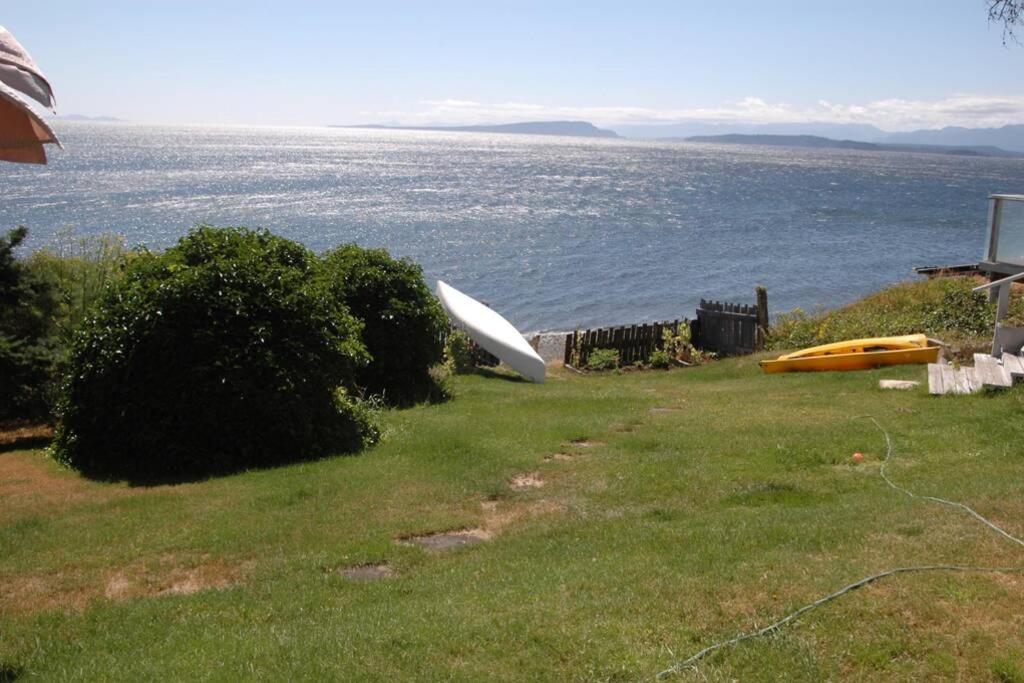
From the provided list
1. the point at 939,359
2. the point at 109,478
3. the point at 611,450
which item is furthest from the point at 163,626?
the point at 939,359

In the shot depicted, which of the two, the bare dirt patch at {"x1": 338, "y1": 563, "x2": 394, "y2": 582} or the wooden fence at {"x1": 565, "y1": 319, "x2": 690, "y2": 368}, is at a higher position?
the bare dirt patch at {"x1": 338, "y1": 563, "x2": 394, "y2": 582}

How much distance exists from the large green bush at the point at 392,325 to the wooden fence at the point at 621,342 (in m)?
7.00

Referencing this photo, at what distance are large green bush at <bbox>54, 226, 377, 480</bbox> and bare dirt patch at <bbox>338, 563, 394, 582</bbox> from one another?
361 centimetres

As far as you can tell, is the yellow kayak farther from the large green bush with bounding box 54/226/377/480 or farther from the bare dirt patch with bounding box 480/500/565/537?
the bare dirt patch with bounding box 480/500/565/537

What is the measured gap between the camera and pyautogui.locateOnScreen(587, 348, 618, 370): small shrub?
2155 cm

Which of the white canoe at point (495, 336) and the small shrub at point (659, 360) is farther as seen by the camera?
the small shrub at point (659, 360)

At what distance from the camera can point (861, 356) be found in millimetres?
15875

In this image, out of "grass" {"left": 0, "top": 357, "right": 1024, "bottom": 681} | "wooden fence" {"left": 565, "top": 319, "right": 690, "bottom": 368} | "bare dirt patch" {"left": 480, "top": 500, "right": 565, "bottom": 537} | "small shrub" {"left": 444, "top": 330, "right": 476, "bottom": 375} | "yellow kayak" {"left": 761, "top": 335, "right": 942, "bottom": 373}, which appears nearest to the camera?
"grass" {"left": 0, "top": 357, "right": 1024, "bottom": 681}

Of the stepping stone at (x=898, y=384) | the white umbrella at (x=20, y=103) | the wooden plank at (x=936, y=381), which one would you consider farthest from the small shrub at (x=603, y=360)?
the white umbrella at (x=20, y=103)

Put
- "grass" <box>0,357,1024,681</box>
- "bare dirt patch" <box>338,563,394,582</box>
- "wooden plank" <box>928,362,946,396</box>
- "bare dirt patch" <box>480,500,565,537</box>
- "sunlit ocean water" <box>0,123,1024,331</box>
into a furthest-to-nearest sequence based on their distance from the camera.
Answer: "sunlit ocean water" <box>0,123,1024,331</box>, "wooden plank" <box>928,362,946,396</box>, "bare dirt patch" <box>480,500,565,537</box>, "bare dirt patch" <box>338,563,394,582</box>, "grass" <box>0,357,1024,681</box>

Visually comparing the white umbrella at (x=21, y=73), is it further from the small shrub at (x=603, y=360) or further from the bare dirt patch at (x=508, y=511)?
the small shrub at (x=603, y=360)

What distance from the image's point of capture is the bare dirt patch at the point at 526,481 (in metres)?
9.58

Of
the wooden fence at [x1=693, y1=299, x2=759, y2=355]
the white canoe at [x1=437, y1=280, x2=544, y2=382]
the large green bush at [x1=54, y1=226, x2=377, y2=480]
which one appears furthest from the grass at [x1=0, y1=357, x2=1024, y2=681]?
the wooden fence at [x1=693, y1=299, x2=759, y2=355]

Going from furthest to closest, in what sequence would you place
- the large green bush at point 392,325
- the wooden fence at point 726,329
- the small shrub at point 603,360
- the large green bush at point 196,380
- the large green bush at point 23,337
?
the wooden fence at point 726,329
the small shrub at point 603,360
the large green bush at point 392,325
the large green bush at point 23,337
the large green bush at point 196,380
